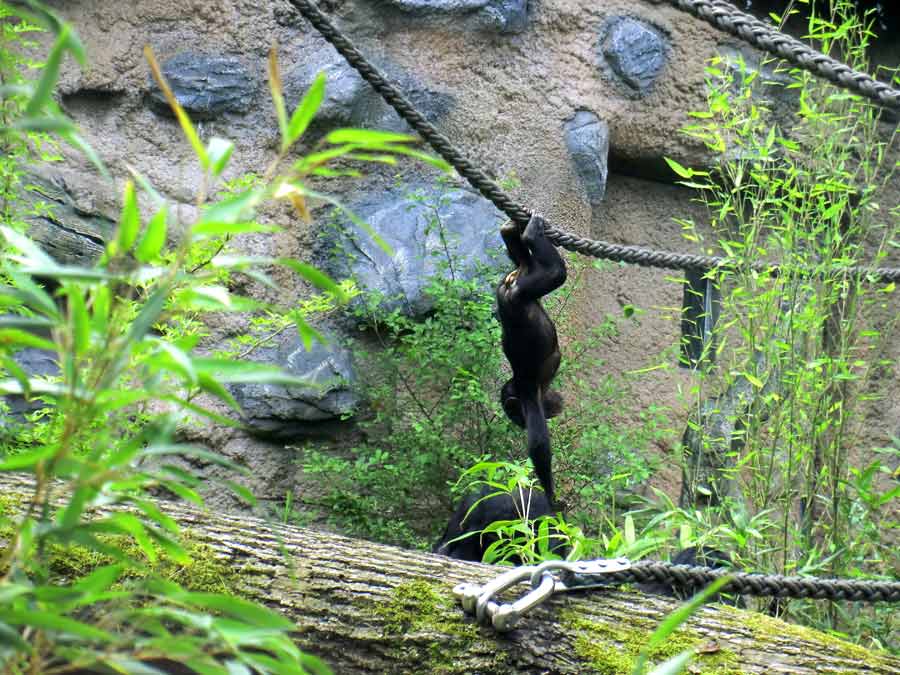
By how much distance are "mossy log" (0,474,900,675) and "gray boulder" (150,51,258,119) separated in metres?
3.17

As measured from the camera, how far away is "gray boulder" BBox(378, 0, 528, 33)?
489 centimetres

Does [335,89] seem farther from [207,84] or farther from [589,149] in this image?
[589,149]

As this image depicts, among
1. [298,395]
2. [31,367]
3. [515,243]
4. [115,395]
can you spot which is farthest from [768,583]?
[31,367]

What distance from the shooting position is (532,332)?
2904mm

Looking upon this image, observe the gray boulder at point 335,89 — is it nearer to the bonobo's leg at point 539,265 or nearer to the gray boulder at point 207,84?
the gray boulder at point 207,84

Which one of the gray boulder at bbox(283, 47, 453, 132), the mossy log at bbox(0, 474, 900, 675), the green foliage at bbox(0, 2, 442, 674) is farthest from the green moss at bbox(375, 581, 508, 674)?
the gray boulder at bbox(283, 47, 453, 132)

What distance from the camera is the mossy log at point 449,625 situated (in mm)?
1881

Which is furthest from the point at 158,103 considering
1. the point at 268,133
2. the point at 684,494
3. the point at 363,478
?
the point at 684,494

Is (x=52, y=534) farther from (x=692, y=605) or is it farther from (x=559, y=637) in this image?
(x=559, y=637)

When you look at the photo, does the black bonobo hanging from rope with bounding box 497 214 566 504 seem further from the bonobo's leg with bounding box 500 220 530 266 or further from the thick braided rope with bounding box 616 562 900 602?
the thick braided rope with bounding box 616 562 900 602

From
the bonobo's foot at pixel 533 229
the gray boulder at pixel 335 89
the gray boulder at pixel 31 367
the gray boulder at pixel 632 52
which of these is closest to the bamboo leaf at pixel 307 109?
the bonobo's foot at pixel 533 229

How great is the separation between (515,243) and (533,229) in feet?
0.44

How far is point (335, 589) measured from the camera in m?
1.97

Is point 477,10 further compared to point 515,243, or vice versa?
point 477,10
